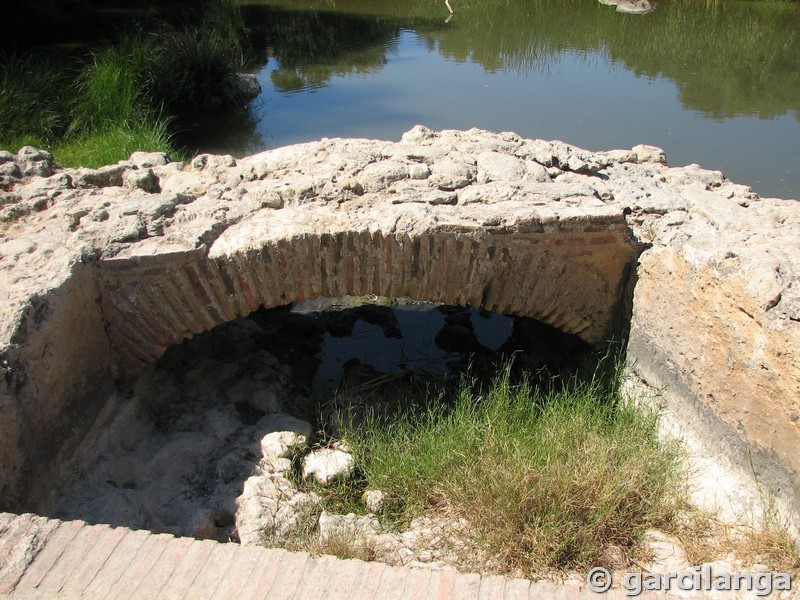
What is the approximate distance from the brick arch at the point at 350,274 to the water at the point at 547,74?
3.78 meters

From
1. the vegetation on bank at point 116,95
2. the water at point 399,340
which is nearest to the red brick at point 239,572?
the water at point 399,340

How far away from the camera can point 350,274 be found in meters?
3.36

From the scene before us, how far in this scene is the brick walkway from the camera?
2.05 meters

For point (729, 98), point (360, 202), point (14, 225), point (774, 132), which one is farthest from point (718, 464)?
point (729, 98)

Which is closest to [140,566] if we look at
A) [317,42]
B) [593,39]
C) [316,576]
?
[316,576]

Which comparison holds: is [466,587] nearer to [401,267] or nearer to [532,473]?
[532,473]

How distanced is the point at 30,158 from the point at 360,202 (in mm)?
1824

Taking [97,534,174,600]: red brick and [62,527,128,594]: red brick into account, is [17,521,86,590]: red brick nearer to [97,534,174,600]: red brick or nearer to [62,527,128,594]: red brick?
[62,527,128,594]: red brick

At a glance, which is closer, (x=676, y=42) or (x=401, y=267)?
(x=401, y=267)

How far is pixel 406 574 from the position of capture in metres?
2.12

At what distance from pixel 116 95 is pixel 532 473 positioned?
5712 mm

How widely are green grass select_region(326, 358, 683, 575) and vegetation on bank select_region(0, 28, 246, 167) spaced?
12.8ft

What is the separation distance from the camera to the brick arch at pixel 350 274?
10.5 ft

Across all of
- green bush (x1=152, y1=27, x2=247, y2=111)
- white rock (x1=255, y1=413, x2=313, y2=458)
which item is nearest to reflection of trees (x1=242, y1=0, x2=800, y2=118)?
green bush (x1=152, y1=27, x2=247, y2=111)
